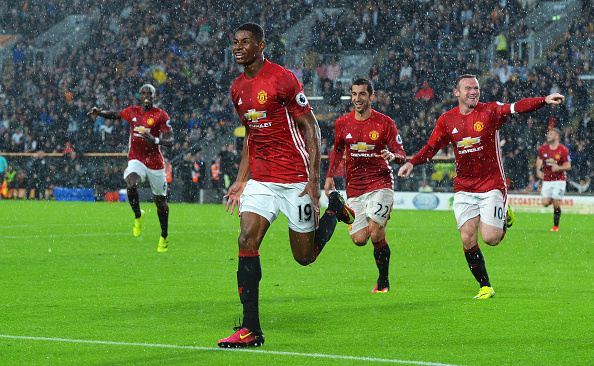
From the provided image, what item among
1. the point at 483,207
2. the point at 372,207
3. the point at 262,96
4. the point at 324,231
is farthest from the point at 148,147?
the point at 262,96

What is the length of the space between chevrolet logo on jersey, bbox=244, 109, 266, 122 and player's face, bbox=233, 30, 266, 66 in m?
0.37

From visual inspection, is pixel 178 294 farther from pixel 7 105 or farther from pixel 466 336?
pixel 7 105

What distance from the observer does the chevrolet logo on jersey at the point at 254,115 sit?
6.25 meters

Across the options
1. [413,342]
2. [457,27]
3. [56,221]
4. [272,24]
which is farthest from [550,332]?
[272,24]

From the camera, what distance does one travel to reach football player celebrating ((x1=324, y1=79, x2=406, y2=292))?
917cm

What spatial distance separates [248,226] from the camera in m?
5.97

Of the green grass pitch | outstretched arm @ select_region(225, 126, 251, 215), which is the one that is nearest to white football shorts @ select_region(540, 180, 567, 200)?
the green grass pitch

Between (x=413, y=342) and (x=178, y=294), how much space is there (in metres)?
3.30

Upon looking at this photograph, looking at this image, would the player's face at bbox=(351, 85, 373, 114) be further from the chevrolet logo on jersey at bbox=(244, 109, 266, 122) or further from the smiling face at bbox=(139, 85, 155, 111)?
the smiling face at bbox=(139, 85, 155, 111)

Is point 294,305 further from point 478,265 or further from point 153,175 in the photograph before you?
point 153,175

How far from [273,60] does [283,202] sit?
28304 millimetres

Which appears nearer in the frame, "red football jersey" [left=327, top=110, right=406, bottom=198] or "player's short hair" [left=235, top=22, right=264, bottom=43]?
"player's short hair" [left=235, top=22, right=264, bottom=43]

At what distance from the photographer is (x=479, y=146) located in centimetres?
857

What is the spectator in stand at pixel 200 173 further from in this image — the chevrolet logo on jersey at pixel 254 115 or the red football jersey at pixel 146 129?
the chevrolet logo on jersey at pixel 254 115
